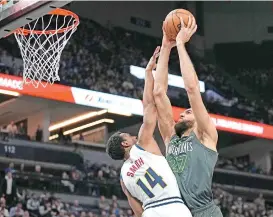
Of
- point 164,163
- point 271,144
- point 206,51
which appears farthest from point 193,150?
point 206,51

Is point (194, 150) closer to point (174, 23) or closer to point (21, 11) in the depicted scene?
point (174, 23)

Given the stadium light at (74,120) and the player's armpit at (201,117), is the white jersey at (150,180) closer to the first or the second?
the player's armpit at (201,117)

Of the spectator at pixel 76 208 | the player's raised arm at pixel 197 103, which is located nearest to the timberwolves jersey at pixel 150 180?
the player's raised arm at pixel 197 103

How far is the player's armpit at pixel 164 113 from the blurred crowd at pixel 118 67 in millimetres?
16109

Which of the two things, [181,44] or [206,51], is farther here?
[206,51]

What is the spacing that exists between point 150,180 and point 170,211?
282 millimetres

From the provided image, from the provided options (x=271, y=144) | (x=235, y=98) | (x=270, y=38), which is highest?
(x=270, y=38)

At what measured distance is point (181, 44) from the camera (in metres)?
5.28

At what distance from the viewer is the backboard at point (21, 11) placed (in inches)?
262

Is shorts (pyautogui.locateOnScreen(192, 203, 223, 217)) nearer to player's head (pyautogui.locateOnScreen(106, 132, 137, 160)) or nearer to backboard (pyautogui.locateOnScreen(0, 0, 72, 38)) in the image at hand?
player's head (pyautogui.locateOnScreen(106, 132, 137, 160))

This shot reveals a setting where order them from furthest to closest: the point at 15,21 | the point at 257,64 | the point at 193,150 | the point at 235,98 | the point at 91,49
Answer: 1. the point at 257,64
2. the point at 235,98
3. the point at 91,49
4. the point at 15,21
5. the point at 193,150

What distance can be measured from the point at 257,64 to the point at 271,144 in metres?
3.98

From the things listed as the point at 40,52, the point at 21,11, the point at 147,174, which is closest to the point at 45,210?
the point at 40,52

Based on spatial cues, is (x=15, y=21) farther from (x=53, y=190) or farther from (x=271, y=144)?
(x=271, y=144)
